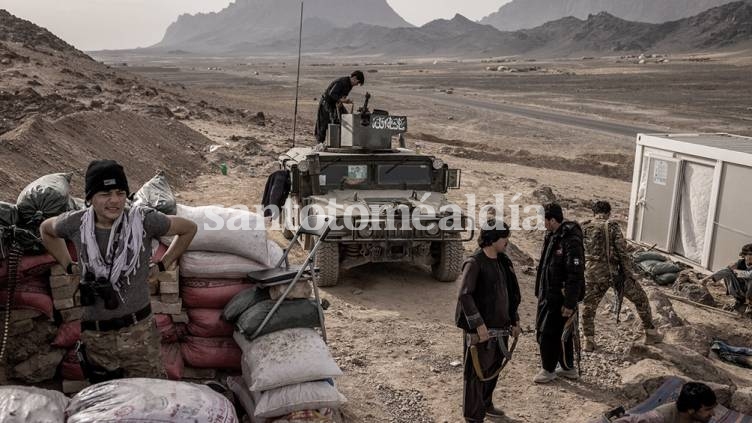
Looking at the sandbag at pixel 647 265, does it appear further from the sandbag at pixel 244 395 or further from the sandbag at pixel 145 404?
the sandbag at pixel 145 404

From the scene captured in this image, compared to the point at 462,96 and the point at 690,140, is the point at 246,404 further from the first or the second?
the point at 462,96

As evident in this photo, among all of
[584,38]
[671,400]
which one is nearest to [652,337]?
[671,400]

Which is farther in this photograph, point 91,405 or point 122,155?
point 122,155

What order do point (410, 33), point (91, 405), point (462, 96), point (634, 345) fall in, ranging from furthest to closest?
point (410, 33), point (462, 96), point (634, 345), point (91, 405)

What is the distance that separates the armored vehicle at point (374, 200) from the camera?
7660mm

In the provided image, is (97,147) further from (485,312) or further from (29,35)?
(29,35)

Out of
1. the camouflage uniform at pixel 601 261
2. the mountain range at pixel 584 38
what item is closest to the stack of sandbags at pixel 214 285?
the camouflage uniform at pixel 601 261

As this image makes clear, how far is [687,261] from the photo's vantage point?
31.2 feet

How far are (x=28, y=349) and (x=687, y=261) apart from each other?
8319 mm

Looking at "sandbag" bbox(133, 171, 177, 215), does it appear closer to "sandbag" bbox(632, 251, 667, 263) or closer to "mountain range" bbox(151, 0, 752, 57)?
"sandbag" bbox(632, 251, 667, 263)

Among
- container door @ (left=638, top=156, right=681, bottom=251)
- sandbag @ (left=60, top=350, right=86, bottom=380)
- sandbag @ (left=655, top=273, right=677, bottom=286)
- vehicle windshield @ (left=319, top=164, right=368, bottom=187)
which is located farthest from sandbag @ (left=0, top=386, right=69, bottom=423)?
container door @ (left=638, top=156, right=681, bottom=251)

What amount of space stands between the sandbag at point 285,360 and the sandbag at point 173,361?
494 millimetres

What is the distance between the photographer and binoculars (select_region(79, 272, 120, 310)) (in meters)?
3.48

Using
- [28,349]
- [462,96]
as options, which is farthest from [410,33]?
[28,349]
